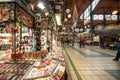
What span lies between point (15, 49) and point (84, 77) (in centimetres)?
373

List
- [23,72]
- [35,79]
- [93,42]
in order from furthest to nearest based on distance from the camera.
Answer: [93,42]
[23,72]
[35,79]

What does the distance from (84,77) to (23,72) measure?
4.54 metres

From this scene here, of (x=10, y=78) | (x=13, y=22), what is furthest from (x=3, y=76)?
(x=13, y=22)

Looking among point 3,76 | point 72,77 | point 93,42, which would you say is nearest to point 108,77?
point 72,77

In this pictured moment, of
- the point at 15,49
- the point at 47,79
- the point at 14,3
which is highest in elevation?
the point at 14,3

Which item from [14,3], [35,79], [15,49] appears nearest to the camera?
[35,79]

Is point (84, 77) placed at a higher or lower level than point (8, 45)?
lower

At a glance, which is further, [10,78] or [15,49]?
[15,49]

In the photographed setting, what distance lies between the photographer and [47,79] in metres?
2.99

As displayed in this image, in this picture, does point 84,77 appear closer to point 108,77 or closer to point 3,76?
point 108,77

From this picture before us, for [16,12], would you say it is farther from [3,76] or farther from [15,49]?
[3,76]

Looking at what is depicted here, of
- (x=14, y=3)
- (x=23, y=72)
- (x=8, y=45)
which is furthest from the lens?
(x=8, y=45)

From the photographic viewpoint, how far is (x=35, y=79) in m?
2.96

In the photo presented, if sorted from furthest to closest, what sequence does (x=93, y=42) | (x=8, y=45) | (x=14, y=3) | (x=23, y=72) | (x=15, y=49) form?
(x=93, y=42), (x=8, y=45), (x=15, y=49), (x=14, y=3), (x=23, y=72)
